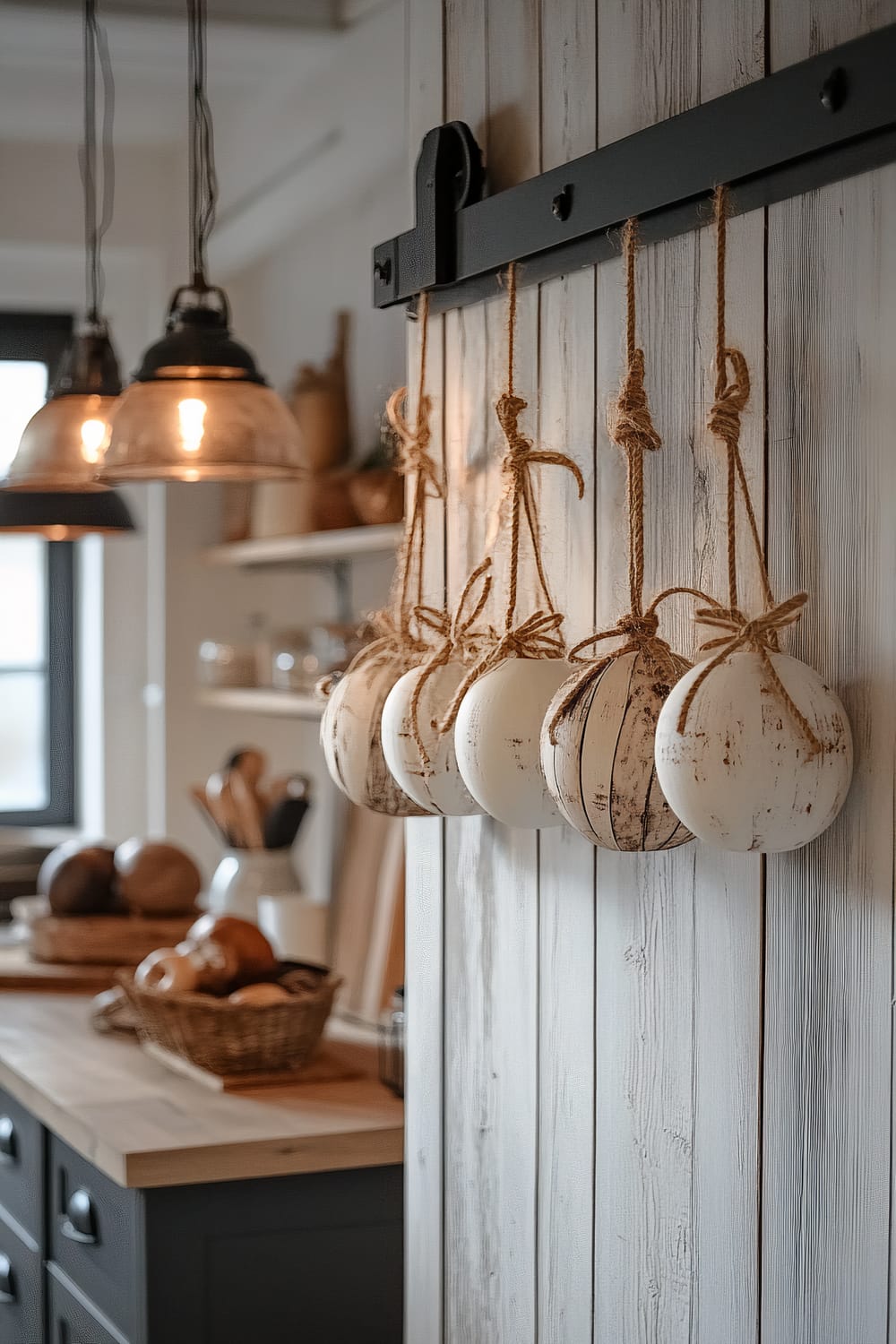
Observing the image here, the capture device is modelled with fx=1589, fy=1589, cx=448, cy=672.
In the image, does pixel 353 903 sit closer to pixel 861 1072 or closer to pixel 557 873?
pixel 557 873

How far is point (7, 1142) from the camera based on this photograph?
239 cm

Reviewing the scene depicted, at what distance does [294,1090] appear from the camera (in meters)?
2.18

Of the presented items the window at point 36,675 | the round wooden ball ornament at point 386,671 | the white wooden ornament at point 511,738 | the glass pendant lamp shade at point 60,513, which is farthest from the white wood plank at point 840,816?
the window at point 36,675

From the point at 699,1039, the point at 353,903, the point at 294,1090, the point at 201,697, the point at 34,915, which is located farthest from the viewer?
the point at 201,697

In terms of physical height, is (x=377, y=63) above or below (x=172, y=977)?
above

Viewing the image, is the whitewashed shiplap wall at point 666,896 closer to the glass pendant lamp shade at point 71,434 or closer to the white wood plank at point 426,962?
the white wood plank at point 426,962

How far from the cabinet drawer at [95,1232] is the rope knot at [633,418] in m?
1.23

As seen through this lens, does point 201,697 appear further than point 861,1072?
Yes

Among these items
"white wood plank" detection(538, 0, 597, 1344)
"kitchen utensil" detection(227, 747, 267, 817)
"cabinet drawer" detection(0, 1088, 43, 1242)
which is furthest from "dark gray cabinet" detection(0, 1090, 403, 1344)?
"kitchen utensil" detection(227, 747, 267, 817)

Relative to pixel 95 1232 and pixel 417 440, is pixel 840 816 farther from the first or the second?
pixel 95 1232

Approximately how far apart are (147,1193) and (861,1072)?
3.86 ft

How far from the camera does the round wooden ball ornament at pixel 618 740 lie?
102cm

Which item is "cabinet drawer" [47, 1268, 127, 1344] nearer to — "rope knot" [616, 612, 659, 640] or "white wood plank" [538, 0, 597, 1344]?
"white wood plank" [538, 0, 597, 1344]

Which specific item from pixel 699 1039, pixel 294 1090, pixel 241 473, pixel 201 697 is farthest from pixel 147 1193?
pixel 201 697
